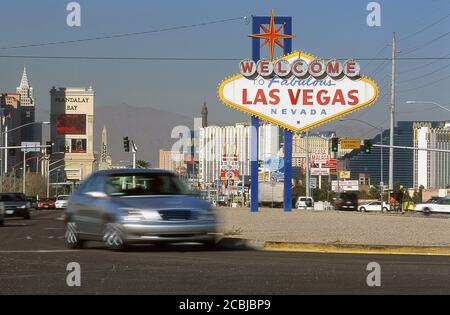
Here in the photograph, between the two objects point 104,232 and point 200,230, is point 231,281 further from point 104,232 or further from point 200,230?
point 104,232

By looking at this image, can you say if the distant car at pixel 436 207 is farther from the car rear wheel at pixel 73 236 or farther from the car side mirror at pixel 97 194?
the car side mirror at pixel 97 194

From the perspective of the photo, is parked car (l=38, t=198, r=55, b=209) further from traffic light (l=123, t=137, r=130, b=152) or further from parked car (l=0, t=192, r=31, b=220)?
parked car (l=0, t=192, r=31, b=220)

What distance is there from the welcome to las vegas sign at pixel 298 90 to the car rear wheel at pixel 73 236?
28659 millimetres

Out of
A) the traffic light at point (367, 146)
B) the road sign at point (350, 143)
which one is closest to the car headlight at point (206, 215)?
the traffic light at point (367, 146)

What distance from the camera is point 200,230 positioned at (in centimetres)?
1795

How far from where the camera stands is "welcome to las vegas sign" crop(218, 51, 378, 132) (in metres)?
48.4

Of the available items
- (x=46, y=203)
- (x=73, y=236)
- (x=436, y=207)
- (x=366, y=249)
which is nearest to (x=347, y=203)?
(x=436, y=207)

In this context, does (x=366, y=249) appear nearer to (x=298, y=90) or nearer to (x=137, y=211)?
(x=137, y=211)

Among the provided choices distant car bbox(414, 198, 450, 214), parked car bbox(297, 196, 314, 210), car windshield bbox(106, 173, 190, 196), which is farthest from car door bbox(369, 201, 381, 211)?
car windshield bbox(106, 173, 190, 196)

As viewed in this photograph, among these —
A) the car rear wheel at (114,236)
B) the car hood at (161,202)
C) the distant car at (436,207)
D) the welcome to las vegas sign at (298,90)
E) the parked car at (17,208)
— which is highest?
the welcome to las vegas sign at (298,90)

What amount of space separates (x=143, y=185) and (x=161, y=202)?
1263 millimetres

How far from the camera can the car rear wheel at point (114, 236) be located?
1808 cm

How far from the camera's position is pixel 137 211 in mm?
17750
